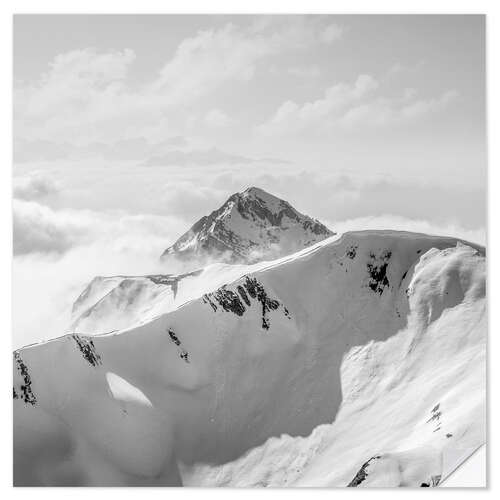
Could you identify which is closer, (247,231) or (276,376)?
(276,376)

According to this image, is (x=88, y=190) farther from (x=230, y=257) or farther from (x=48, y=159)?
(x=230, y=257)

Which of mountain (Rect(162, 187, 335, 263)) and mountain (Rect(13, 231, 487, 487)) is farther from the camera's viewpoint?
mountain (Rect(162, 187, 335, 263))

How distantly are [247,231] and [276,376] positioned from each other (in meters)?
12.7

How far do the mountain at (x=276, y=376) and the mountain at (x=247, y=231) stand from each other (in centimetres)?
137

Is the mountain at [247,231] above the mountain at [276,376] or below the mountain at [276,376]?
above

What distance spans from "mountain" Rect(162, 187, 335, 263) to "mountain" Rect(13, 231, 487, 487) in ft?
4.51

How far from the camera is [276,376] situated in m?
21.2

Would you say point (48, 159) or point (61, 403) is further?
point (61, 403)

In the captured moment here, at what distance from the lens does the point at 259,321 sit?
911 inches

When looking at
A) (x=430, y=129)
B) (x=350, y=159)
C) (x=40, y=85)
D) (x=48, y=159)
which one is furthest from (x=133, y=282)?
(x=430, y=129)

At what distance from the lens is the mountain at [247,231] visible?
16.9m

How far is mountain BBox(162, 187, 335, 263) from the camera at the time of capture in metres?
16.9

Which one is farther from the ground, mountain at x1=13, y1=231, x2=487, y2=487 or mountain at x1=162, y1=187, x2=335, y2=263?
mountain at x1=162, y1=187, x2=335, y2=263
